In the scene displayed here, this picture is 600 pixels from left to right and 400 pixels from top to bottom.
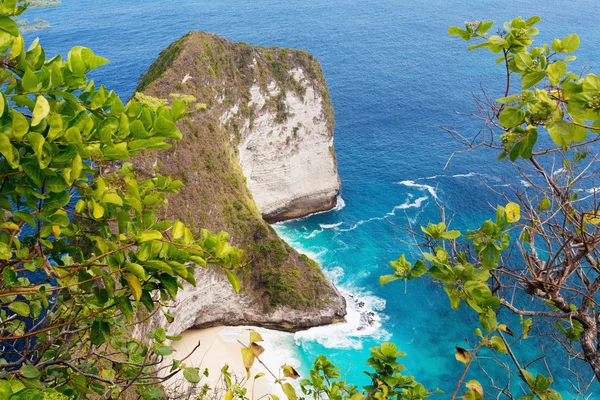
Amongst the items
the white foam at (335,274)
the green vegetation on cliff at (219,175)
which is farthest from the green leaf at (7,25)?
the white foam at (335,274)

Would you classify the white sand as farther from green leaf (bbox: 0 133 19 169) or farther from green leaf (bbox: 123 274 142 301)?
green leaf (bbox: 0 133 19 169)

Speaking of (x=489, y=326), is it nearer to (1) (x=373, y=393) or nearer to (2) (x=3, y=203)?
(1) (x=373, y=393)

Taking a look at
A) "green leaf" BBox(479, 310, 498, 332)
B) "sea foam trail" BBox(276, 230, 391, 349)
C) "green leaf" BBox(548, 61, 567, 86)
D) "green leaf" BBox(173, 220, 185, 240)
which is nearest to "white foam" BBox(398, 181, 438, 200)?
"sea foam trail" BBox(276, 230, 391, 349)

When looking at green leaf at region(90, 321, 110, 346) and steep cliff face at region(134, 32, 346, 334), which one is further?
steep cliff face at region(134, 32, 346, 334)

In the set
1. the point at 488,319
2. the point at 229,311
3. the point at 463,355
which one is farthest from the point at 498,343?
the point at 229,311

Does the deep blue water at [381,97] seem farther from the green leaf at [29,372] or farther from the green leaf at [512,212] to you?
the green leaf at [29,372]

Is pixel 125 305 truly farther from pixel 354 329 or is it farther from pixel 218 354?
pixel 354 329

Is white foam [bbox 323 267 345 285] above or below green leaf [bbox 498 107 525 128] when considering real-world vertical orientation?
below
